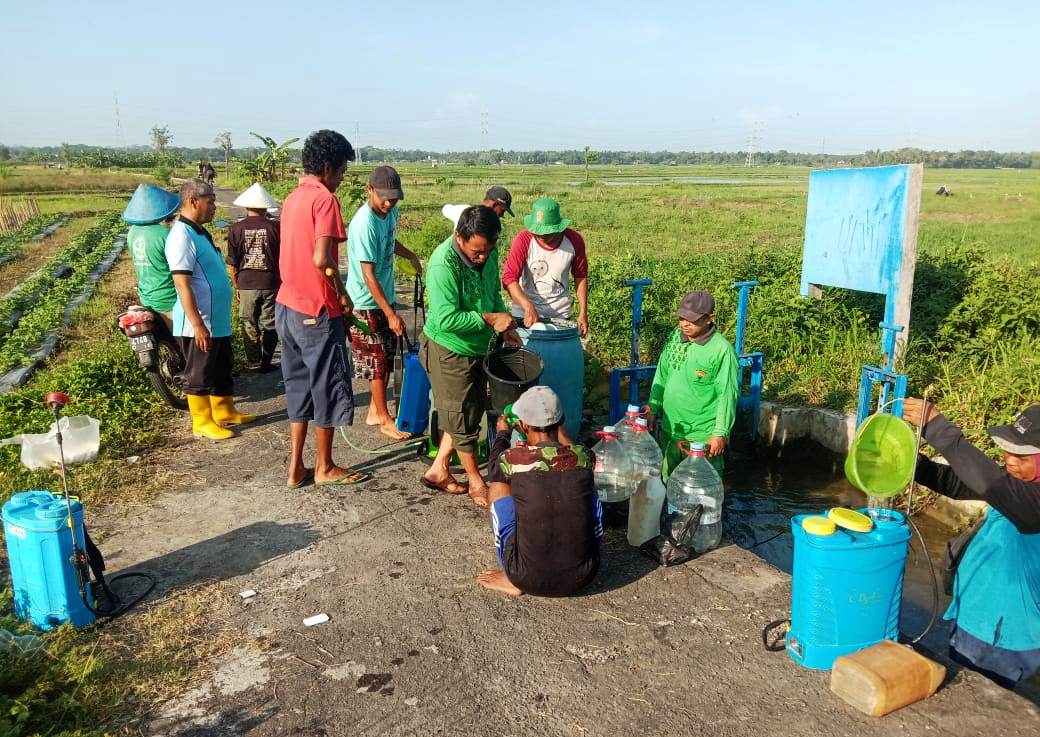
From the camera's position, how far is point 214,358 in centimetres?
559

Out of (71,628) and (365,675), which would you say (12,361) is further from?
(365,675)

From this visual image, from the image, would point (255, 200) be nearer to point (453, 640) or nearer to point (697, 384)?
point (697, 384)

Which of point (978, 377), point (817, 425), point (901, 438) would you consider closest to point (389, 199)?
point (901, 438)

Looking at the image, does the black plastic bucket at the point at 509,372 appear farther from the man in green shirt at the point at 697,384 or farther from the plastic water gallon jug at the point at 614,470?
the man in green shirt at the point at 697,384

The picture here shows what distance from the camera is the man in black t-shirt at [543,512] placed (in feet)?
10.9

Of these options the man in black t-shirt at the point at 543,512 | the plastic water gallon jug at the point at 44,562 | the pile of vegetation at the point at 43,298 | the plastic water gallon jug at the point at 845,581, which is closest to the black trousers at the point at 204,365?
the plastic water gallon jug at the point at 44,562

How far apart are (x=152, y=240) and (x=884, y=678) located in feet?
17.9

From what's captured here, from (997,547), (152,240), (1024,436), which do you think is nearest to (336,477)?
(152,240)

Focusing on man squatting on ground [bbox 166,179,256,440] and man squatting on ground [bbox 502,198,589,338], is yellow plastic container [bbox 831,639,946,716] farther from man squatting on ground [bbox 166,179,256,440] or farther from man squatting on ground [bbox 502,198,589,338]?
man squatting on ground [bbox 166,179,256,440]

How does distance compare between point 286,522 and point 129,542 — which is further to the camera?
point 286,522

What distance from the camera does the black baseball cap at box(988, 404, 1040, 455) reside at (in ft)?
9.34

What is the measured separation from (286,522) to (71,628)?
1.33 meters

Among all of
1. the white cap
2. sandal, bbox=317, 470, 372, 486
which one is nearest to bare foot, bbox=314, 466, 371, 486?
sandal, bbox=317, 470, 372, 486

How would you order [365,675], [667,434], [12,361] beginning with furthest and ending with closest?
[12,361], [667,434], [365,675]
